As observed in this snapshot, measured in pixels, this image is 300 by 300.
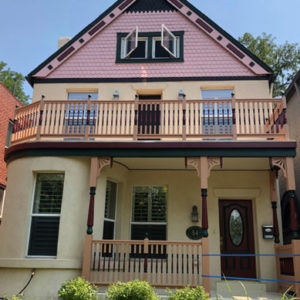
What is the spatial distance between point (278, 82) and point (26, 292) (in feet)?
64.2

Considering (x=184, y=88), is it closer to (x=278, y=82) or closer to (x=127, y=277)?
(x=127, y=277)

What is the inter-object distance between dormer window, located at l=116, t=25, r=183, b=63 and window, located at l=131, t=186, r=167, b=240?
4430 millimetres

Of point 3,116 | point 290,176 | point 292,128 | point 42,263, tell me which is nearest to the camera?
point 42,263

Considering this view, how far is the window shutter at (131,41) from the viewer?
12367 millimetres

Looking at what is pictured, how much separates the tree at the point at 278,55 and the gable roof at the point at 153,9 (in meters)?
11.1

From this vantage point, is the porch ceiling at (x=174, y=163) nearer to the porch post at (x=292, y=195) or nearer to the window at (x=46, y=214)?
the porch post at (x=292, y=195)

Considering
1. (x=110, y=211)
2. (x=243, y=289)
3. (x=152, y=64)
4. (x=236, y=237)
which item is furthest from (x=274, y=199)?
(x=152, y=64)

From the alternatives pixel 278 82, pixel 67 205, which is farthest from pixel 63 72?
pixel 278 82

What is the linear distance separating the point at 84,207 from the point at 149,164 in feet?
7.66

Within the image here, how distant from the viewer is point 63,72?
488 inches

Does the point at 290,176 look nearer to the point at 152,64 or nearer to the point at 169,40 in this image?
the point at 152,64

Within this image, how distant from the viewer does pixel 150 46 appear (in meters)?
12.6

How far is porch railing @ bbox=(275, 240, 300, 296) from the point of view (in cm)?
793

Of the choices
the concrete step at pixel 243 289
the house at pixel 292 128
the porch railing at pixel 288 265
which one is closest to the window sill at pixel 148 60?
the house at pixel 292 128
